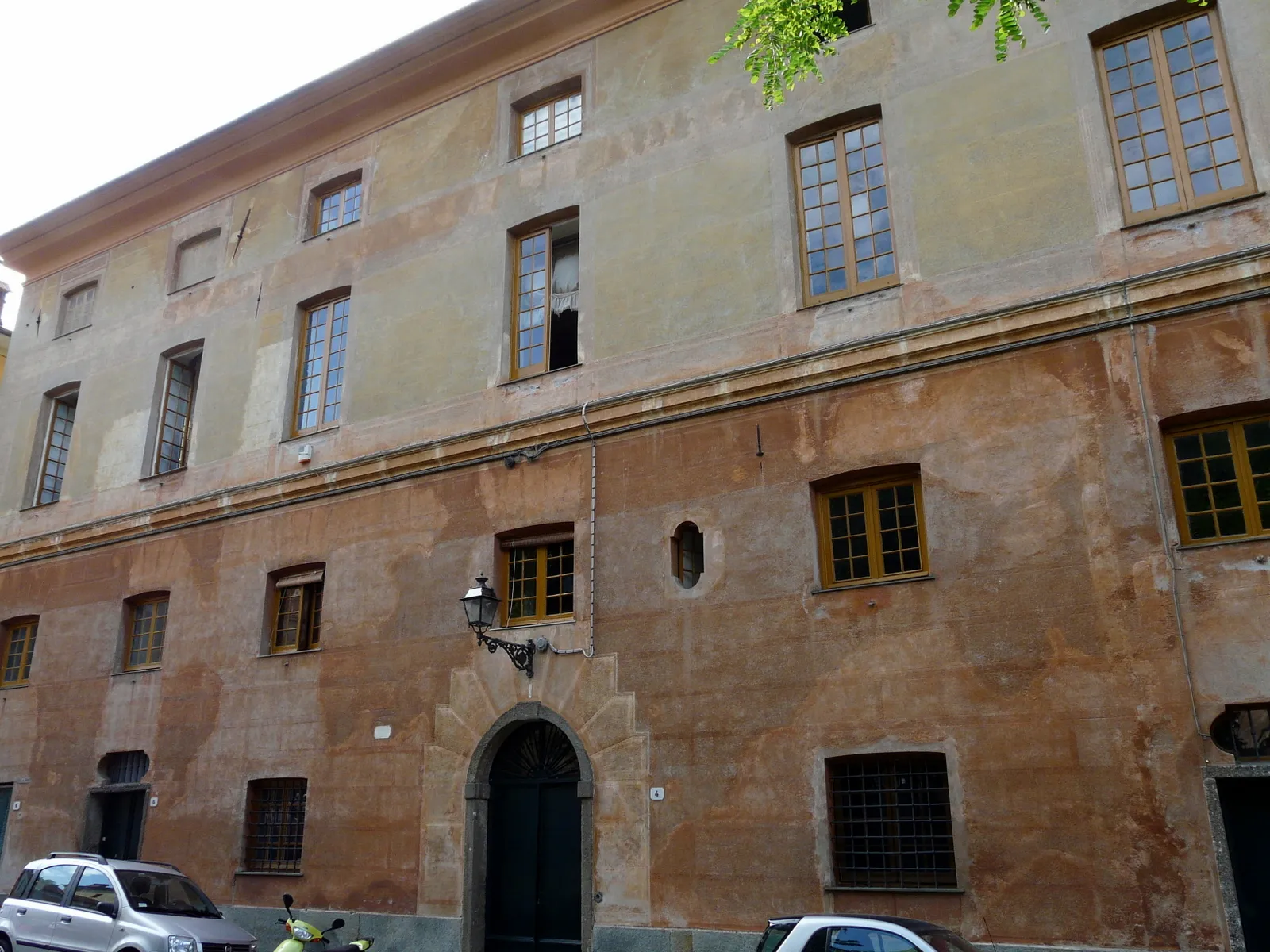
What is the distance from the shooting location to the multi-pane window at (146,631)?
63.2ft

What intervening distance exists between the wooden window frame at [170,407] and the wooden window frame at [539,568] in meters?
8.03

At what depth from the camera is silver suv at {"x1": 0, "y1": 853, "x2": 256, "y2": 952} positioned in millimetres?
12469

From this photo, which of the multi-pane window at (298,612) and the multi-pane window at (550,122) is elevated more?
the multi-pane window at (550,122)

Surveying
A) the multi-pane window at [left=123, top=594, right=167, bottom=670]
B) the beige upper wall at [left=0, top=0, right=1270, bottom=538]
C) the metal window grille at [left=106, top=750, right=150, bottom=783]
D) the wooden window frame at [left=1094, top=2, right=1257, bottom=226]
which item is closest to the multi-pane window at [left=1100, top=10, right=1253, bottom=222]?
the wooden window frame at [left=1094, top=2, right=1257, bottom=226]

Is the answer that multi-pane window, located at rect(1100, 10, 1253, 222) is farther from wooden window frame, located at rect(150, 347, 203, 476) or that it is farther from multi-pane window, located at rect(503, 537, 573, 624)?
wooden window frame, located at rect(150, 347, 203, 476)

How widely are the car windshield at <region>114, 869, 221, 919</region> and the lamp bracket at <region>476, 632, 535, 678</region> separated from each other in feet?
15.6

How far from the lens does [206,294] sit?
21047 mm

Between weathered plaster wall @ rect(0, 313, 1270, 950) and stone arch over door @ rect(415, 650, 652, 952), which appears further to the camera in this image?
stone arch over door @ rect(415, 650, 652, 952)

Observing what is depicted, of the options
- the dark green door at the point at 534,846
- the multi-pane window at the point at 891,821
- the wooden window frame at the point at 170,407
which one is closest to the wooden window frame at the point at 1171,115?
the multi-pane window at the point at 891,821

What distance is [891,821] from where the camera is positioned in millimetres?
11820

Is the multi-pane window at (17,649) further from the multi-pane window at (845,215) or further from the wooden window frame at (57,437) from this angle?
the multi-pane window at (845,215)

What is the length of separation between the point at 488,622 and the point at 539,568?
128cm

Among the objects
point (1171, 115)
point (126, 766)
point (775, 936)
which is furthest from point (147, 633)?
point (1171, 115)

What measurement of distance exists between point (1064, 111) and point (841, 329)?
3606 millimetres
